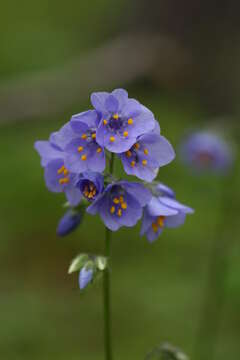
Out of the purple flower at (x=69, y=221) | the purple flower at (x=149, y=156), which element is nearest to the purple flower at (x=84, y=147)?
the purple flower at (x=149, y=156)

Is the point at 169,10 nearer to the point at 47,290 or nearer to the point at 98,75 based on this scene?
the point at 98,75

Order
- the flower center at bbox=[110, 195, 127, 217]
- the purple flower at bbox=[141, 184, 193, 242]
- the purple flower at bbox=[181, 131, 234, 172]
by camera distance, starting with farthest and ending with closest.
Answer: the purple flower at bbox=[181, 131, 234, 172] → the purple flower at bbox=[141, 184, 193, 242] → the flower center at bbox=[110, 195, 127, 217]

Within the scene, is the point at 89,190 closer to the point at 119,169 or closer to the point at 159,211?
the point at 159,211

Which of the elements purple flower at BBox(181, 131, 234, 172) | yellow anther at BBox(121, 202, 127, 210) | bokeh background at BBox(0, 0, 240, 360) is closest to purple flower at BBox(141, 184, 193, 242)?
yellow anther at BBox(121, 202, 127, 210)

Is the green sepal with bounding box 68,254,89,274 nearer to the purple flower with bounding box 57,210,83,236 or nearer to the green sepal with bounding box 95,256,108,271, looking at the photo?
the green sepal with bounding box 95,256,108,271

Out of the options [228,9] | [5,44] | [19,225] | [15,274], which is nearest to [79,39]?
[5,44]

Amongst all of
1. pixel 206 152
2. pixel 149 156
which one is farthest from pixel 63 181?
pixel 206 152
